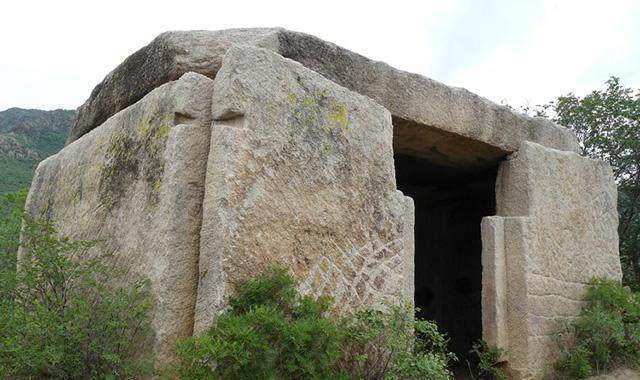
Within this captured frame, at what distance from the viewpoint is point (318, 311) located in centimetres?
303

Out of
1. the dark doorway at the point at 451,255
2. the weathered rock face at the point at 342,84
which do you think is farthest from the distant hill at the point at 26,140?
the weathered rock face at the point at 342,84

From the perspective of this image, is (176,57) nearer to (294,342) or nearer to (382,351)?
(294,342)

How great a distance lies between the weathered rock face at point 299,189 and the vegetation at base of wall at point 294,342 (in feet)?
0.43

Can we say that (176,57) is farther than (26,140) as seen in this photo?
No

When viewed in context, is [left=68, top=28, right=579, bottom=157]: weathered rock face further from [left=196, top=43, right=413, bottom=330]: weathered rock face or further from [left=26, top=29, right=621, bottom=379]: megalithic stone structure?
[left=196, top=43, right=413, bottom=330]: weathered rock face

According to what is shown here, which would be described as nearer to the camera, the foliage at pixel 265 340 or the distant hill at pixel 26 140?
the foliage at pixel 265 340

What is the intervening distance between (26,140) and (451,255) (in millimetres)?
11512

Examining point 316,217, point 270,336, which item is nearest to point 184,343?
point 270,336

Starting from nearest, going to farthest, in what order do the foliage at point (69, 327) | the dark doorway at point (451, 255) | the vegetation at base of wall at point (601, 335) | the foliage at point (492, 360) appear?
the foliage at point (69, 327) → the foliage at point (492, 360) → the vegetation at base of wall at point (601, 335) → the dark doorway at point (451, 255)

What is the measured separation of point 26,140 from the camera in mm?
15023

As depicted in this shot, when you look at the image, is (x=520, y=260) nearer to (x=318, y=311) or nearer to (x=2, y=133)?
(x=318, y=311)

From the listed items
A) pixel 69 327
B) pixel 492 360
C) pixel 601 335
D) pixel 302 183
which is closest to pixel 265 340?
pixel 69 327

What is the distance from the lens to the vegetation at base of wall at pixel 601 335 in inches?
183

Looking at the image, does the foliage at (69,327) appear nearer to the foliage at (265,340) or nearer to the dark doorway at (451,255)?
the foliage at (265,340)
